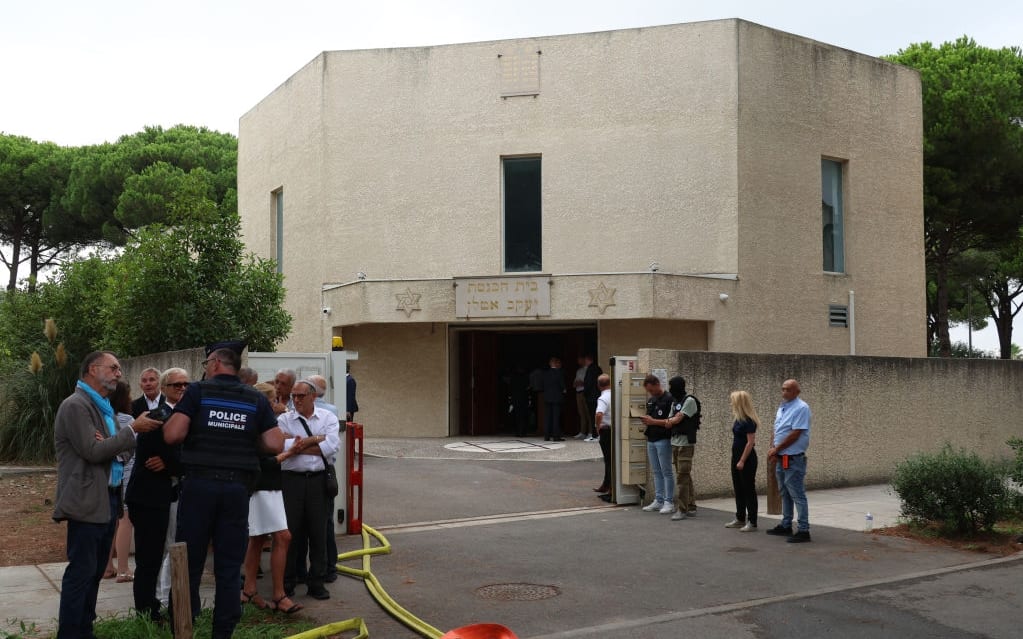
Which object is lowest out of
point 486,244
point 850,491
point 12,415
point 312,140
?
point 850,491

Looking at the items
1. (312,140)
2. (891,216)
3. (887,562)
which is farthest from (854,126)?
(887,562)

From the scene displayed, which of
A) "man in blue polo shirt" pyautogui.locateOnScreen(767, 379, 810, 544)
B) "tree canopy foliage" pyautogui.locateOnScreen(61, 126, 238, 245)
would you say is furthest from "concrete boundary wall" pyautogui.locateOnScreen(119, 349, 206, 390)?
"tree canopy foliage" pyautogui.locateOnScreen(61, 126, 238, 245)

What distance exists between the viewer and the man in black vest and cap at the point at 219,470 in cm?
634

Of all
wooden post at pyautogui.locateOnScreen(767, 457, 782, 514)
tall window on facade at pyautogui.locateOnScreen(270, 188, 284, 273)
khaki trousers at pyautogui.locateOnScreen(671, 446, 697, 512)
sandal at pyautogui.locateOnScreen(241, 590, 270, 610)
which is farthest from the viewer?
tall window on facade at pyautogui.locateOnScreen(270, 188, 284, 273)

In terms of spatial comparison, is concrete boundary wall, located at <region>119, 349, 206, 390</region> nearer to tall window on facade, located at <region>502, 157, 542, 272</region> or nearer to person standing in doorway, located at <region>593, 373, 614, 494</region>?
person standing in doorway, located at <region>593, 373, 614, 494</region>

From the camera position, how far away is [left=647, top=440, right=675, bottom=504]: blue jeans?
40.6 feet

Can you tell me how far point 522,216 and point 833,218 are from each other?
762 centimetres

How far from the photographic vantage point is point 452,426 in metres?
23.4

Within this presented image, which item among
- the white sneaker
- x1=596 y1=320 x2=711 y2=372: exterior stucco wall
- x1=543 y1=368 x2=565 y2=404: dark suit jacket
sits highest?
x1=596 y1=320 x2=711 y2=372: exterior stucco wall

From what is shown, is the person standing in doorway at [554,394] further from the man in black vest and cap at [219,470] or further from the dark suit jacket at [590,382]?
the man in black vest and cap at [219,470]

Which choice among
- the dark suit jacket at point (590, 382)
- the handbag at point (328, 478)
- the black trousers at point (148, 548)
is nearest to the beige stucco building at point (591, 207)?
the dark suit jacket at point (590, 382)

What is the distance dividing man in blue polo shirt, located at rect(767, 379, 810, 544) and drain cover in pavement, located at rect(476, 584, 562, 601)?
3.54 meters

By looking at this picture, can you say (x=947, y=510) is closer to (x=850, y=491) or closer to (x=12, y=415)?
(x=850, y=491)

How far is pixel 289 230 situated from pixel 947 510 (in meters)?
18.3
